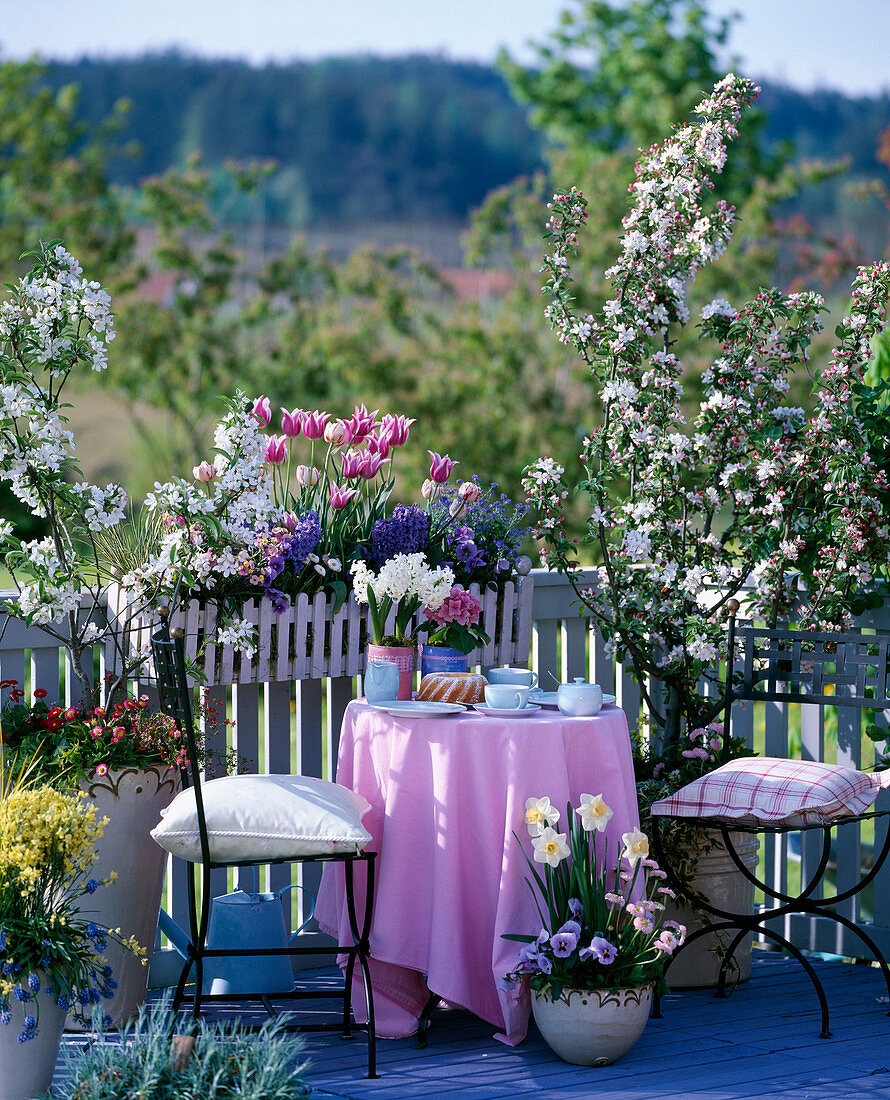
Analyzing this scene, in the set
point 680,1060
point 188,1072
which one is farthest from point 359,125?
point 188,1072

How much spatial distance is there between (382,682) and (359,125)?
1667 cm

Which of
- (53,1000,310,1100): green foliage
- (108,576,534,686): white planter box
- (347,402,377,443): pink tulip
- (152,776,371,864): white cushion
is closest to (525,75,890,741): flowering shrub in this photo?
(108,576,534,686): white planter box

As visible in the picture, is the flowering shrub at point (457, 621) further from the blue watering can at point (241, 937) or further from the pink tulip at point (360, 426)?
the blue watering can at point (241, 937)

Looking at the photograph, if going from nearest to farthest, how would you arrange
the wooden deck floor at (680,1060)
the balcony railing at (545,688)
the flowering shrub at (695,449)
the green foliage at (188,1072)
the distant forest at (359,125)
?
the green foliage at (188,1072) < the wooden deck floor at (680,1060) < the balcony railing at (545,688) < the flowering shrub at (695,449) < the distant forest at (359,125)

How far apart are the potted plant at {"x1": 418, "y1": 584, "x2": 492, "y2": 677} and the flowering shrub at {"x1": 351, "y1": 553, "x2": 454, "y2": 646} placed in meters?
0.03

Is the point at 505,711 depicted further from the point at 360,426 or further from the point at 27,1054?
the point at 27,1054

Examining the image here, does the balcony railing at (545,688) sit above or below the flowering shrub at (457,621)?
below

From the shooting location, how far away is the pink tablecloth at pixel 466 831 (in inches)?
130

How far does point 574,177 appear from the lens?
12406 millimetres

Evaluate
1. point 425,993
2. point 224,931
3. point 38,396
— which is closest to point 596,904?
point 425,993

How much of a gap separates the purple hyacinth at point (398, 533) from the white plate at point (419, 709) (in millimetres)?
605

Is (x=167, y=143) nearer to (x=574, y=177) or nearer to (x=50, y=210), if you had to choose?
(x=50, y=210)

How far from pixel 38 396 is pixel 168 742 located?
3.05ft

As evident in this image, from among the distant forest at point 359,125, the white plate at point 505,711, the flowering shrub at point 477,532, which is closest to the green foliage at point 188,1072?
the white plate at point 505,711
